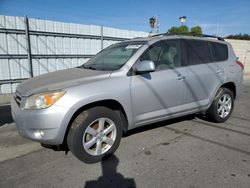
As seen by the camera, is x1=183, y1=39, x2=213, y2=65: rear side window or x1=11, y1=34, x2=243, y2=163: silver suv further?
x1=183, y1=39, x2=213, y2=65: rear side window

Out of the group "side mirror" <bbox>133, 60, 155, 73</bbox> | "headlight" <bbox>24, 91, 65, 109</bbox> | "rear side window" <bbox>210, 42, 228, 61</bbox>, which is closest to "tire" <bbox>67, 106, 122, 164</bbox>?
"headlight" <bbox>24, 91, 65, 109</bbox>

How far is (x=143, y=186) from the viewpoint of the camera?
8.61 feet

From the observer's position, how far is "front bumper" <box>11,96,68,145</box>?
9.11 ft

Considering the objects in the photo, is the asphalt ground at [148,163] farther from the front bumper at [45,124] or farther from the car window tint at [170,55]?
the car window tint at [170,55]

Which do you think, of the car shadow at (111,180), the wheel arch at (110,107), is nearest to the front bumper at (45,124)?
the wheel arch at (110,107)

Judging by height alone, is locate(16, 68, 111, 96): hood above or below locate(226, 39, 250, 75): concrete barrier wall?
below

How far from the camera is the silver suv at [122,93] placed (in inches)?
113

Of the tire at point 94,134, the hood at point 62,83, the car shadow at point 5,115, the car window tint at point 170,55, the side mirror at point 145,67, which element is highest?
the car window tint at point 170,55

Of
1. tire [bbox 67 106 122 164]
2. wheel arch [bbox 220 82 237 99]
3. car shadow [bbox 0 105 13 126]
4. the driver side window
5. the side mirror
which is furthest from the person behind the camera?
car shadow [bbox 0 105 13 126]

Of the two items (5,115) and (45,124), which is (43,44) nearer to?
(5,115)

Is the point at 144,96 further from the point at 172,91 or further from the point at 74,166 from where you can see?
the point at 74,166

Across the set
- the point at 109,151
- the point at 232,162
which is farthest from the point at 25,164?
the point at 232,162

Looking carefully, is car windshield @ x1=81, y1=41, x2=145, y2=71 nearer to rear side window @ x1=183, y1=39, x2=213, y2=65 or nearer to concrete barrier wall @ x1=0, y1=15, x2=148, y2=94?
rear side window @ x1=183, y1=39, x2=213, y2=65

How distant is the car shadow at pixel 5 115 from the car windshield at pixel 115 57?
2496 mm
